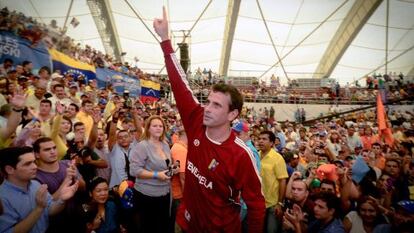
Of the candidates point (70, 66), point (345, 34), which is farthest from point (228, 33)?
point (70, 66)

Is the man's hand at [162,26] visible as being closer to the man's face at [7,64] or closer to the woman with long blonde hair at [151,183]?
the woman with long blonde hair at [151,183]

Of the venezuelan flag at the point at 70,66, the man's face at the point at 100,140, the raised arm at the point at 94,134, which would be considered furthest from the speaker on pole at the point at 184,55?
the raised arm at the point at 94,134

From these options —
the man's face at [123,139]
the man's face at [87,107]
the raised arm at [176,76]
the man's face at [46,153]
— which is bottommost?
the man's face at [123,139]

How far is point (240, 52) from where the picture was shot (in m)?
24.6

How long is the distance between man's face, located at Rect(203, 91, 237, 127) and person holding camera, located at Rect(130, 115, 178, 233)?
4.42ft

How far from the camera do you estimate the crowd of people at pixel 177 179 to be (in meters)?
2.17

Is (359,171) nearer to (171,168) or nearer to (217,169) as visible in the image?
(171,168)

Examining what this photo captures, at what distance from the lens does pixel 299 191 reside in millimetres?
3625

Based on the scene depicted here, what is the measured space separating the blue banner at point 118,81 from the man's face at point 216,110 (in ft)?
33.8

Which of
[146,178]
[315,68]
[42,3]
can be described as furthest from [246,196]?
[315,68]

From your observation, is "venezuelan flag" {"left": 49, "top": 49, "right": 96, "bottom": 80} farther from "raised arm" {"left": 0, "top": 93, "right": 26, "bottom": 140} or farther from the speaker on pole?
"raised arm" {"left": 0, "top": 93, "right": 26, "bottom": 140}

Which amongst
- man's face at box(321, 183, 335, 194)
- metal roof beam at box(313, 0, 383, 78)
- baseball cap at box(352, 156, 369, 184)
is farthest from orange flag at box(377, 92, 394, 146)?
metal roof beam at box(313, 0, 383, 78)

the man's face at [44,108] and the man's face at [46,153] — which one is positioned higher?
the man's face at [44,108]

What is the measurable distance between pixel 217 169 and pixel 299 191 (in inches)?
75.3
